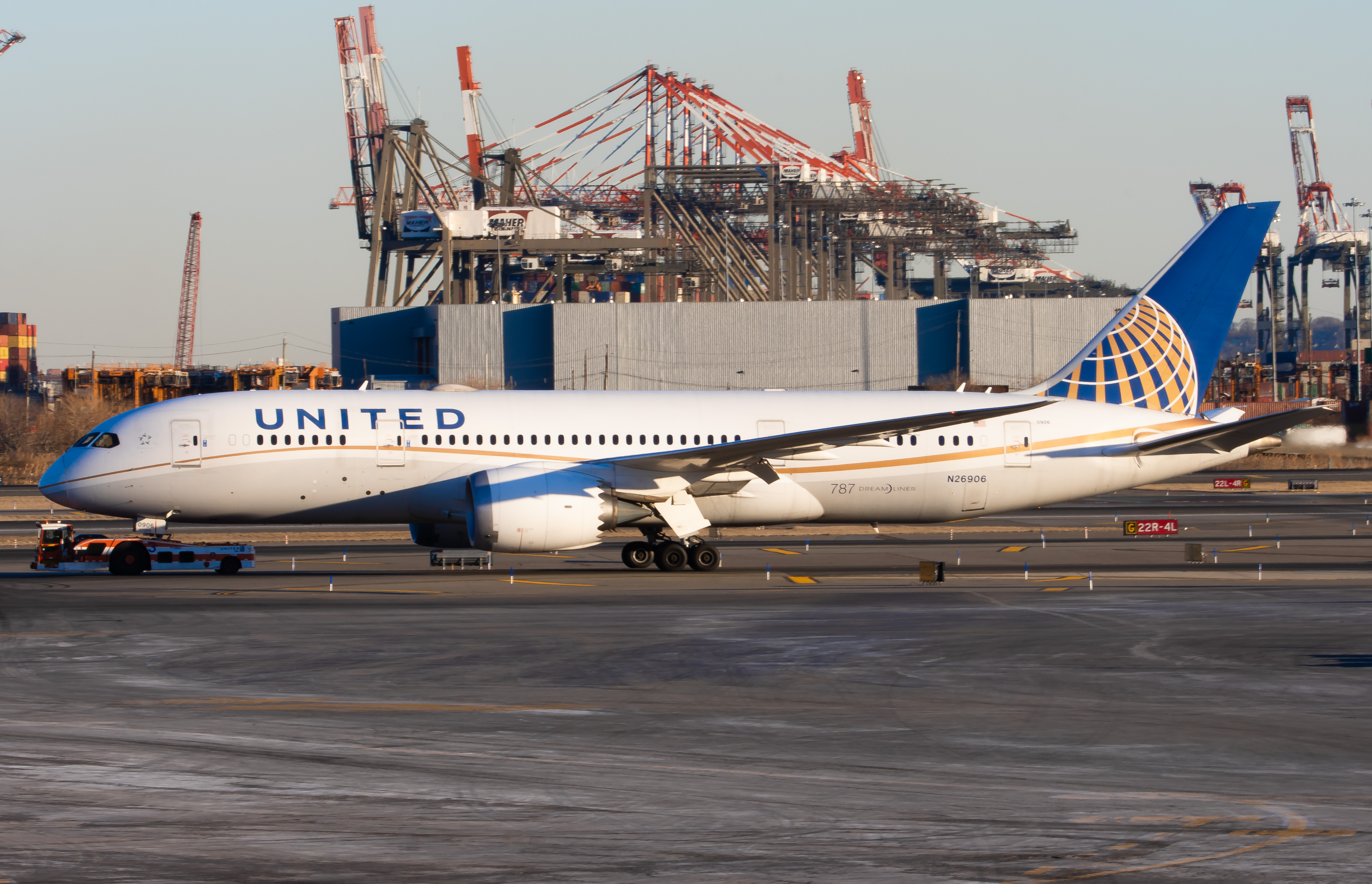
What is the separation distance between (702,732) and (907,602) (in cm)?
1257

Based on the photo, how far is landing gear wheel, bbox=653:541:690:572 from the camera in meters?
33.7

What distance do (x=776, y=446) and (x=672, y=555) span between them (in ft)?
13.4

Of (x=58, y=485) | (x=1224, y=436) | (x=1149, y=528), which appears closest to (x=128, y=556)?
(x=58, y=485)

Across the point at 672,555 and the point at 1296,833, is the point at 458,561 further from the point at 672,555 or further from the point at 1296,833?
the point at 1296,833

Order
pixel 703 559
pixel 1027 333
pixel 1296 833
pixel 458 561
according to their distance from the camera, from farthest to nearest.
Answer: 1. pixel 1027 333
2. pixel 703 559
3. pixel 458 561
4. pixel 1296 833

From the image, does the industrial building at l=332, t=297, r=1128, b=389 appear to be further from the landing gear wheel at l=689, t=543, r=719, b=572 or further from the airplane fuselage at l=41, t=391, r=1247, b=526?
the landing gear wheel at l=689, t=543, r=719, b=572

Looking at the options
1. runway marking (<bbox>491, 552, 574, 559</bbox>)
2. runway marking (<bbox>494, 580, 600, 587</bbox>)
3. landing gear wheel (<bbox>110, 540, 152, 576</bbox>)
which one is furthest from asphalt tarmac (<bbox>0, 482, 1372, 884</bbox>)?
runway marking (<bbox>491, 552, 574, 559</bbox>)

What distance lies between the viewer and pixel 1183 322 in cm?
3822

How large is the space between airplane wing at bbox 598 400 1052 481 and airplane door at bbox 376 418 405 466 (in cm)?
475

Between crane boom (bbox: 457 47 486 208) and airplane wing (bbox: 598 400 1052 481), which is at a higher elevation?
crane boom (bbox: 457 47 486 208)

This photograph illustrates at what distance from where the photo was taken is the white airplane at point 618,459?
106ft

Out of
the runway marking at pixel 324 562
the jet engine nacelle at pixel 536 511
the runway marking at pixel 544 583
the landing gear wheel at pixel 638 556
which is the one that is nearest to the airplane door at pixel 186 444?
the runway marking at pixel 324 562

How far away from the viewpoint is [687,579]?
104 feet

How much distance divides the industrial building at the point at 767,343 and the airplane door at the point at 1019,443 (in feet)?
301
